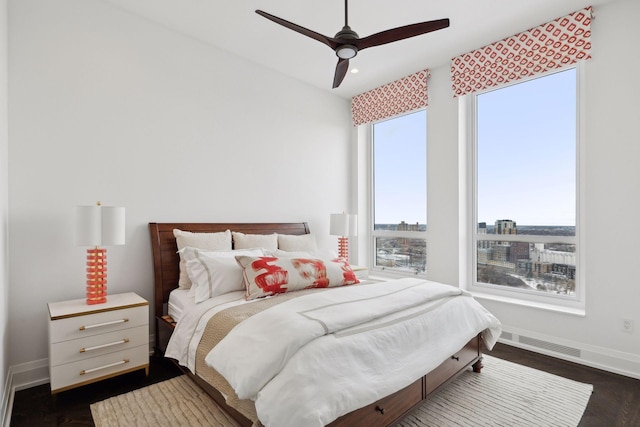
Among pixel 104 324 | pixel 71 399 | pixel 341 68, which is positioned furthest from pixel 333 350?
pixel 341 68

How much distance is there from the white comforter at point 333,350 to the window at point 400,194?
2.20m

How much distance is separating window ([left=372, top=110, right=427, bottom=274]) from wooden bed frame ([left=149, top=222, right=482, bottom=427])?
4.77 ft

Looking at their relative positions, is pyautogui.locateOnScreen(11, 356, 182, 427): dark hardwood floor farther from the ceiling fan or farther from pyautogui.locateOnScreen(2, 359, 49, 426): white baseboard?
the ceiling fan

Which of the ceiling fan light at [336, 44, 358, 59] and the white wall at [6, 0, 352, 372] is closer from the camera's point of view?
the ceiling fan light at [336, 44, 358, 59]

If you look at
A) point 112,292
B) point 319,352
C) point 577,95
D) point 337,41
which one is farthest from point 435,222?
point 112,292

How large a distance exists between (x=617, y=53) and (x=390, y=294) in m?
Result: 2.75

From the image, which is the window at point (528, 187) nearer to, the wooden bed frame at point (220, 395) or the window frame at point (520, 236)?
the window frame at point (520, 236)

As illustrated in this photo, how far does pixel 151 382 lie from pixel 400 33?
3006 millimetres

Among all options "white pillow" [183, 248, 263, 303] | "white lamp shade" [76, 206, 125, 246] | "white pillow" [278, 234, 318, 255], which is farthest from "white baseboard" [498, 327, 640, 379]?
"white lamp shade" [76, 206, 125, 246]

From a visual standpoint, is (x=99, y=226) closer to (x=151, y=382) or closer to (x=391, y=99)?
(x=151, y=382)

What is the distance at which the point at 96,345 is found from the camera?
7.64 ft

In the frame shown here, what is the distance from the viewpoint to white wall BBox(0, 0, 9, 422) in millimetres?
2092

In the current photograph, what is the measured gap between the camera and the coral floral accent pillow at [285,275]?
249cm

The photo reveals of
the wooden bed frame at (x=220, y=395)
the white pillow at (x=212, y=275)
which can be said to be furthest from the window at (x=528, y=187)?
the white pillow at (x=212, y=275)
